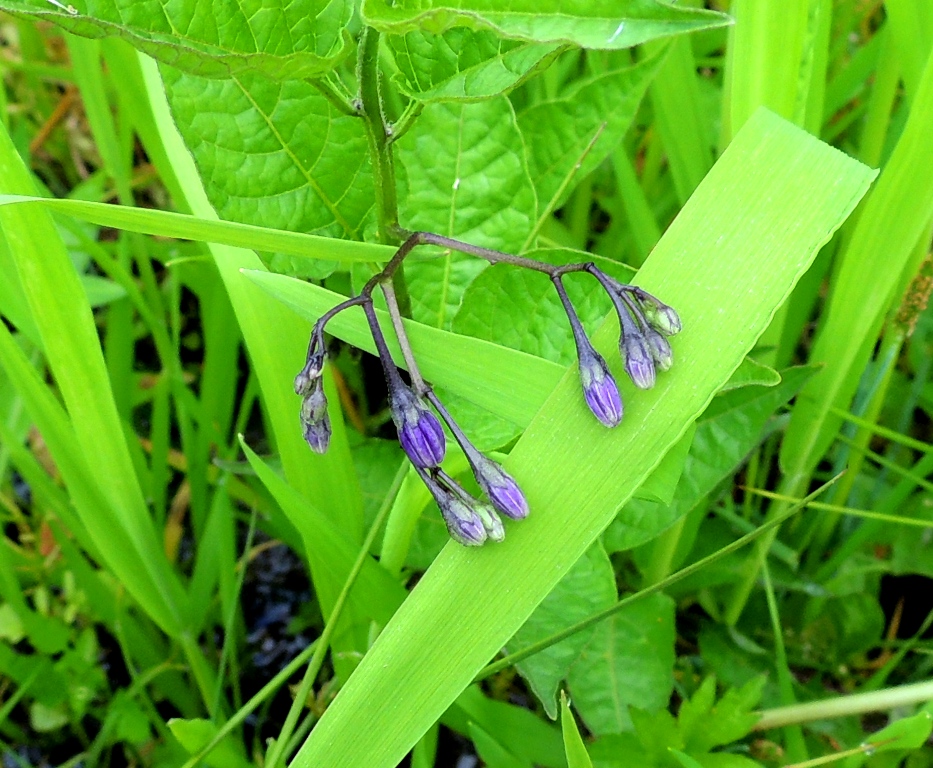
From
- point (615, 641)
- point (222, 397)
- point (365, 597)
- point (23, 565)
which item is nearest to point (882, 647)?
point (615, 641)

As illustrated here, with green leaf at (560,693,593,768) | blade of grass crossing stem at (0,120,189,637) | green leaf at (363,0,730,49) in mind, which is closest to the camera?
green leaf at (363,0,730,49)

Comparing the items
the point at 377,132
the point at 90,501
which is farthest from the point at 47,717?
the point at 377,132

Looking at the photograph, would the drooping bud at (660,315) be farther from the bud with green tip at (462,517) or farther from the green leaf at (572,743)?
the green leaf at (572,743)

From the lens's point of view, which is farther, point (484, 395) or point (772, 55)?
point (772, 55)

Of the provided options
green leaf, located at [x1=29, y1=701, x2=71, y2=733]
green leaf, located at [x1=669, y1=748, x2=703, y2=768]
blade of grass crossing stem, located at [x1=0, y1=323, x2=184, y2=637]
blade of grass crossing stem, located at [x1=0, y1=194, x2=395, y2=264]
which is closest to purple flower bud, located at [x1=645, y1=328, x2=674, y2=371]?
blade of grass crossing stem, located at [x1=0, y1=194, x2=395, y2=264]

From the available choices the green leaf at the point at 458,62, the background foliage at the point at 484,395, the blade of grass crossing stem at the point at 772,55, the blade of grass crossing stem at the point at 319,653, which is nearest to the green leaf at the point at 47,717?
the background foliage at the point at 484,395

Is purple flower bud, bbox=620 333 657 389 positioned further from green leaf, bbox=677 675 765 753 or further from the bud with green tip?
green leaf, bbox=677 675 765 753

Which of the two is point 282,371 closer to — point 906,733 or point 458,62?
point 458,62
